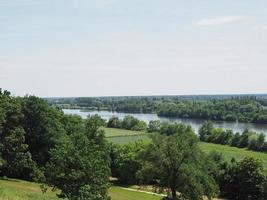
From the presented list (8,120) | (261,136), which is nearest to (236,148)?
(261,136)

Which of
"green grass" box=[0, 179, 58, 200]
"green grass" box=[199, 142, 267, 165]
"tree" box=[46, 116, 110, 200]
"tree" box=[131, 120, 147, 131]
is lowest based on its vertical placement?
"green grass" box=[199, 142, 267, 165]

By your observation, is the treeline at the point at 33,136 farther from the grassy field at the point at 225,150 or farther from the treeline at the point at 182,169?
the grassy field at the point at 225,150

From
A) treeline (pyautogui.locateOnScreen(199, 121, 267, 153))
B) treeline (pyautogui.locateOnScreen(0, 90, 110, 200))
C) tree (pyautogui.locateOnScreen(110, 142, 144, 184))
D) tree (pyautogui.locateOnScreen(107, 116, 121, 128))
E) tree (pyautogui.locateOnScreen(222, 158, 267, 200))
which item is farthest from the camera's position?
tree (pyautogui.locateOnScreen(107, 116, 121, 128))

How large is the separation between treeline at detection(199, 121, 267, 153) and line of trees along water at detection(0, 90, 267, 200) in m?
50.1

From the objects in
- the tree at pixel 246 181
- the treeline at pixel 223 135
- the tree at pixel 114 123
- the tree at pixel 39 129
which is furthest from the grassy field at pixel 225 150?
the tree at pixel 39 129

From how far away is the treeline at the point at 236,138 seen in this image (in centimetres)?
10775

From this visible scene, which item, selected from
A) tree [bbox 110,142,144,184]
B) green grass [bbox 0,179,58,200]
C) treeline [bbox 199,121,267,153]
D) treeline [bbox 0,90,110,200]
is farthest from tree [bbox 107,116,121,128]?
green grass [bbox 0,179,58,200]

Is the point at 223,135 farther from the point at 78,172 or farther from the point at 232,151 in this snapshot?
the point at 78,172

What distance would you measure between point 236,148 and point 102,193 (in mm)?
87926

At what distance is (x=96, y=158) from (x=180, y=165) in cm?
1596

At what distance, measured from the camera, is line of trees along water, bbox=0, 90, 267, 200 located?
97.8 feet

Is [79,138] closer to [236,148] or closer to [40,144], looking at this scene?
[40,144]

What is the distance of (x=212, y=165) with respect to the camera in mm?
47656

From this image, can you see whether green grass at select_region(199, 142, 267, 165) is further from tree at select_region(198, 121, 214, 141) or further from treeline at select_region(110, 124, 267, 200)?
treeline at select_region(110, 124, 267, 200)
